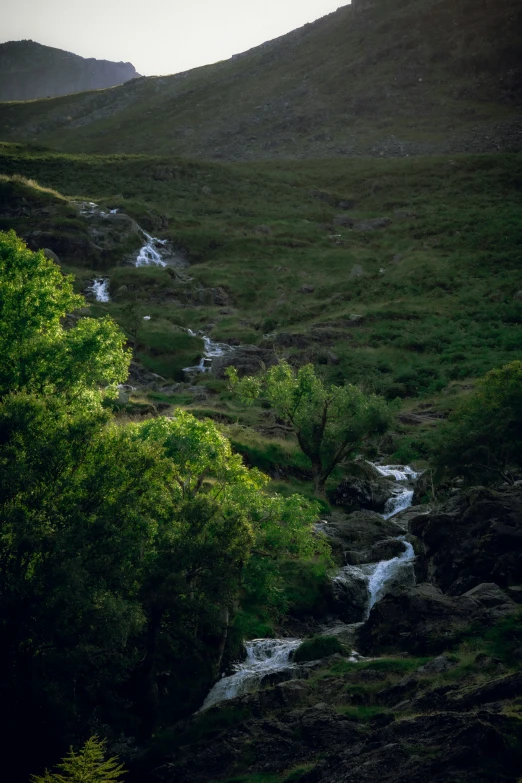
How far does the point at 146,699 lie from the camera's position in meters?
26.5

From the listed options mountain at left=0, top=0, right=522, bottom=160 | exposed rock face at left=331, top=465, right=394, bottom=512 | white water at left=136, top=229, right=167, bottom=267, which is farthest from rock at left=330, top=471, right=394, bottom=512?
mountain at left=0, top=0, right=522, bottom=160

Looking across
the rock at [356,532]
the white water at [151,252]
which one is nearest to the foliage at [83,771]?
the rock at [356,532]

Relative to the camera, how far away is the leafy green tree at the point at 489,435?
1511 inches

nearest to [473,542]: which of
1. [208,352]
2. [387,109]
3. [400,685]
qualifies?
[400,685]

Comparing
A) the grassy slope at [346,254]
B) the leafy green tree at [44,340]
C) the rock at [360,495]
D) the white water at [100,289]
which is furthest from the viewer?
the white water at [100,289]

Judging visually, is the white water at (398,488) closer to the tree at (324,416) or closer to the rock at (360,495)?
the rock at (360,495)

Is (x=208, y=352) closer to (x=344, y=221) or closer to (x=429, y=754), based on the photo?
(x=344, y=221)

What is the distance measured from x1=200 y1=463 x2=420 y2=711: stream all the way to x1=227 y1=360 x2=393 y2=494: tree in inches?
187

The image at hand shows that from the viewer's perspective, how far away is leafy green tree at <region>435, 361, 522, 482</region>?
3838cm

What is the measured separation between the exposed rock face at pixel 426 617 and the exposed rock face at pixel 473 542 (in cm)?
170

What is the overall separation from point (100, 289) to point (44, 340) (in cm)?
6400

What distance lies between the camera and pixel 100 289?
94.8m

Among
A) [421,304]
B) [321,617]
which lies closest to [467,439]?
[321,617]

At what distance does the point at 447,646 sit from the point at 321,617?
9155mm
